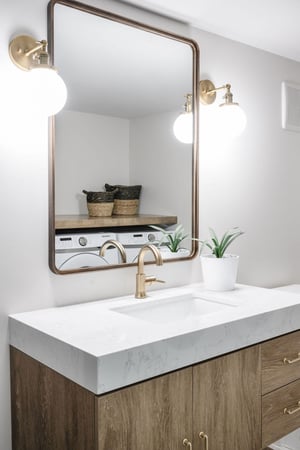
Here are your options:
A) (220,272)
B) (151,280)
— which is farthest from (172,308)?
(220,272)

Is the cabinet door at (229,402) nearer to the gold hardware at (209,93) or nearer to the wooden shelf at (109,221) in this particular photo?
the wooden shelf at (109,221)

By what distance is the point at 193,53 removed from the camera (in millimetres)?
2262

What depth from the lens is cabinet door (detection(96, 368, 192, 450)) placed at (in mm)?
1335

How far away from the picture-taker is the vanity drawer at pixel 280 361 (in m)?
1.81

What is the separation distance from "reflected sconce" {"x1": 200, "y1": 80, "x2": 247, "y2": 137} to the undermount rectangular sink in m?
0.82

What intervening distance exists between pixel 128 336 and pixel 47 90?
0.87 metres

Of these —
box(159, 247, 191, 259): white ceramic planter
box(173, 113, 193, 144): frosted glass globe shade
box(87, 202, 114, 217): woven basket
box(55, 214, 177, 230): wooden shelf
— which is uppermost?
box(173, 113, 193, 144): frosted glass globe shade

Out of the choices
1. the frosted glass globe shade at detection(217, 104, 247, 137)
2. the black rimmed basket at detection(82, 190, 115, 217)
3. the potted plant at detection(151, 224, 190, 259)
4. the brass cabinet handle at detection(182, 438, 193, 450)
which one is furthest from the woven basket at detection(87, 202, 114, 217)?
the brass cabinet handle at detection(182, 438, 193, 450)

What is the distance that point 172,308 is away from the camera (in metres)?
2.02

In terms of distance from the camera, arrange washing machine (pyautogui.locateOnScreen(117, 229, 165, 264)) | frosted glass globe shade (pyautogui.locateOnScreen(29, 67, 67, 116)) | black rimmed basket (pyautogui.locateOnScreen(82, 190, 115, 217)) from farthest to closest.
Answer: washing machine (pyautogui.locateOnScreen(117, 229, 165, 264)), black rimmed basket (pyautogui.locateOnScreen(82, 190, 115, 217)), frosted glass globe shade (pyautogui.locateOnScreen(29, 67, 67, 116))

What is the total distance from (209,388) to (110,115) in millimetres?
1129

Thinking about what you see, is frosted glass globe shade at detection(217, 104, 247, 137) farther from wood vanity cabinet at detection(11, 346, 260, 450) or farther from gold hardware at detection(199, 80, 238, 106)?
wood vanity cabinet at detection(11, 346, 260, 450)

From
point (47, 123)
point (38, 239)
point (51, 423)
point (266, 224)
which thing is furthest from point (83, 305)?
point (266, 224)

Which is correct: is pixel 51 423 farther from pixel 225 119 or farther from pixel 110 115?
pixel 225 119
